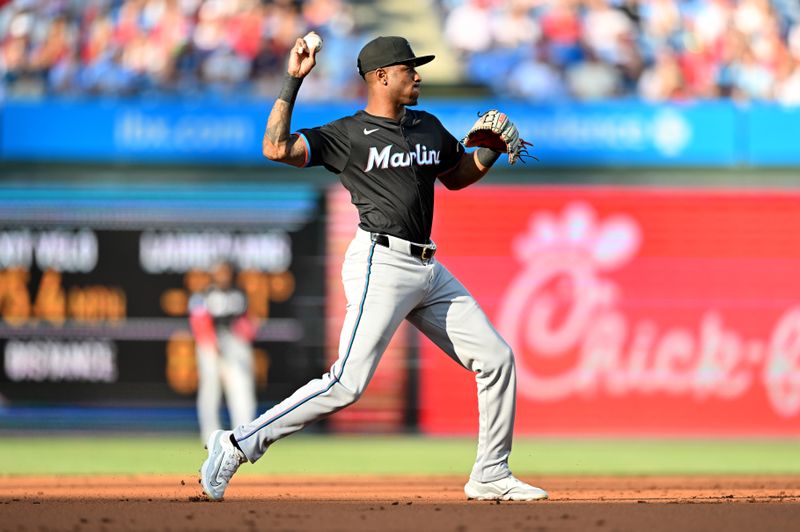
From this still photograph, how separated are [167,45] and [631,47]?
5.03m

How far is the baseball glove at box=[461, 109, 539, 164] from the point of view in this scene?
5883mm

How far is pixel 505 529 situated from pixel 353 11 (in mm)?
10408

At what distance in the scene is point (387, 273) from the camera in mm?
5598

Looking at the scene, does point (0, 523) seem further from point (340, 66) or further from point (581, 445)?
point (340, 66)

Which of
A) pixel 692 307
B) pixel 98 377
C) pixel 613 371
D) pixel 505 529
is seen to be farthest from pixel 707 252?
pixel 505 529

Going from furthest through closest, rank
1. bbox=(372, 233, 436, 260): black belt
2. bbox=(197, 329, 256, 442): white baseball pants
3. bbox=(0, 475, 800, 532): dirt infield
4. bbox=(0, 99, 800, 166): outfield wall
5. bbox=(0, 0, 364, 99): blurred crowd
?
bbox=(0, 0, 364, 99): blurred crowd → bbox=(0, 99, 800, 166): outfield wall → bbox=(197, 329, 256, 442): white baseball pants → bbox=(372, 233, 436, 260): black belt → bbox=(0, 475, 800, 532): dirt infield

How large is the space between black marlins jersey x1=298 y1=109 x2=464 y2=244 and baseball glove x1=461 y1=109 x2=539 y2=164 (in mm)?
293

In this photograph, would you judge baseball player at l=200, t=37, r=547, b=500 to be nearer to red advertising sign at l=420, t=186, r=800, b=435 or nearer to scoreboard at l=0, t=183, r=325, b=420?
scoreboard at l=0, t=183, r=325, b=420

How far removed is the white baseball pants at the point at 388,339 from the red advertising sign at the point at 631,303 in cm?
763

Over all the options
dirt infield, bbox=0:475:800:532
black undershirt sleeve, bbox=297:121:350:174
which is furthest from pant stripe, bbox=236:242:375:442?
black undershirt sleeve, bbox=297:121:350:174

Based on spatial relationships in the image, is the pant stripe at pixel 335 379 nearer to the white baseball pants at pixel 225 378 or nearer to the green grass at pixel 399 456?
the green grass at pixel 399 456

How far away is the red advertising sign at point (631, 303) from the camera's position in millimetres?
13406

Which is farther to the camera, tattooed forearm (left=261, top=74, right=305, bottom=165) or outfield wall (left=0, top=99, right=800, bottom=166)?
outfield wall (left=0, top=99, right=800, bottom=166)

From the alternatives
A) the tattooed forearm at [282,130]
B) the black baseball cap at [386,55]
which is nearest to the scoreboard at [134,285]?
the black baseball cap at [386,55]
